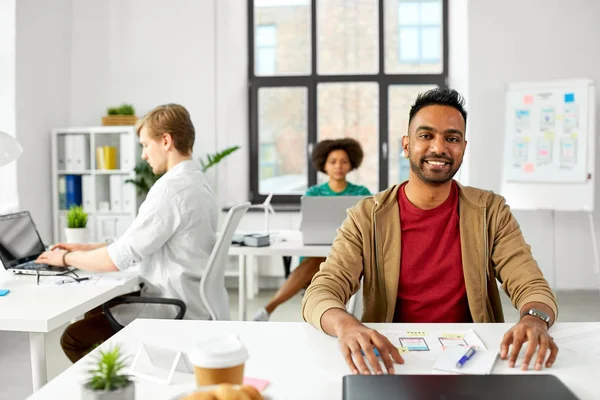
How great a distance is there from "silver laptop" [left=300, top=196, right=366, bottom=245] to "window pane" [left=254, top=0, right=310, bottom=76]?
3.09 meters

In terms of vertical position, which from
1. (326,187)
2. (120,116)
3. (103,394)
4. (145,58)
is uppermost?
(145,58)

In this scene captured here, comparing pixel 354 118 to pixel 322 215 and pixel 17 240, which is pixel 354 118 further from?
pixel 17 240

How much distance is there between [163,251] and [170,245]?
0.12 feet

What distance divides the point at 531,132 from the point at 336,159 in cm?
183

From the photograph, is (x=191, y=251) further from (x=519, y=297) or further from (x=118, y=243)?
(x=519, y=297)

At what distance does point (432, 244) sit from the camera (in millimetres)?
2004

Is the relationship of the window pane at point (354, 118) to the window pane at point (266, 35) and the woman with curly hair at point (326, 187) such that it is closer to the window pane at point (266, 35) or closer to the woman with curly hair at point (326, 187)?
the window pane at point (266, 35)

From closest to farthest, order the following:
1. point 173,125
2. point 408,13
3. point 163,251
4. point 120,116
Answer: point 163,251
point 173,125
point 120,116
point 408,13

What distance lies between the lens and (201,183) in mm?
2664

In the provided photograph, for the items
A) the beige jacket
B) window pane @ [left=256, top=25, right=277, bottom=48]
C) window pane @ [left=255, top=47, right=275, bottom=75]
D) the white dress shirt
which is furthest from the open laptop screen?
window pane @ [left=256, top=25, right=277, bottom=48]

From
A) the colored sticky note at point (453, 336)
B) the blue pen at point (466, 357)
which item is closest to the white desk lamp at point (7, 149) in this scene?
the colored sticky note at point (453, 336)

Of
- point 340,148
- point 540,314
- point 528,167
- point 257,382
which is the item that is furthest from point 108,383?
point 528,167

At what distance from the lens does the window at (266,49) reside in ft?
20.8

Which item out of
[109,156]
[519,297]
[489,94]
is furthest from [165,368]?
[489,94]
